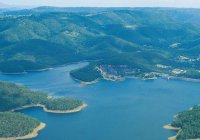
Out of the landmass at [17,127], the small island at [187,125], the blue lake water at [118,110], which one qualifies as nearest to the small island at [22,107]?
the landmass at [17,127]

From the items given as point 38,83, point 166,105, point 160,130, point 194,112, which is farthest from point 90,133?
point 38,83

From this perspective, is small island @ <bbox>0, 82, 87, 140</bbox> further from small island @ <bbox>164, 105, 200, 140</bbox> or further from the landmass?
small island @ <bbox>164, 105, 200, 140</bbox>

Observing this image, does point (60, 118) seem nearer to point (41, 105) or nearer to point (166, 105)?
point (41, 105)

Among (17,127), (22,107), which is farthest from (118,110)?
(17,127)

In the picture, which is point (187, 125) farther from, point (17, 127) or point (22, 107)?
point (22, 107)

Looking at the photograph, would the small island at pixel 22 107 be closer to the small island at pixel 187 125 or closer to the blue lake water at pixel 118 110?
the blue lake water at pixel 118 110

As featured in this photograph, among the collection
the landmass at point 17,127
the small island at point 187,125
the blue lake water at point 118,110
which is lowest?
the blue lake water at point 118,110
